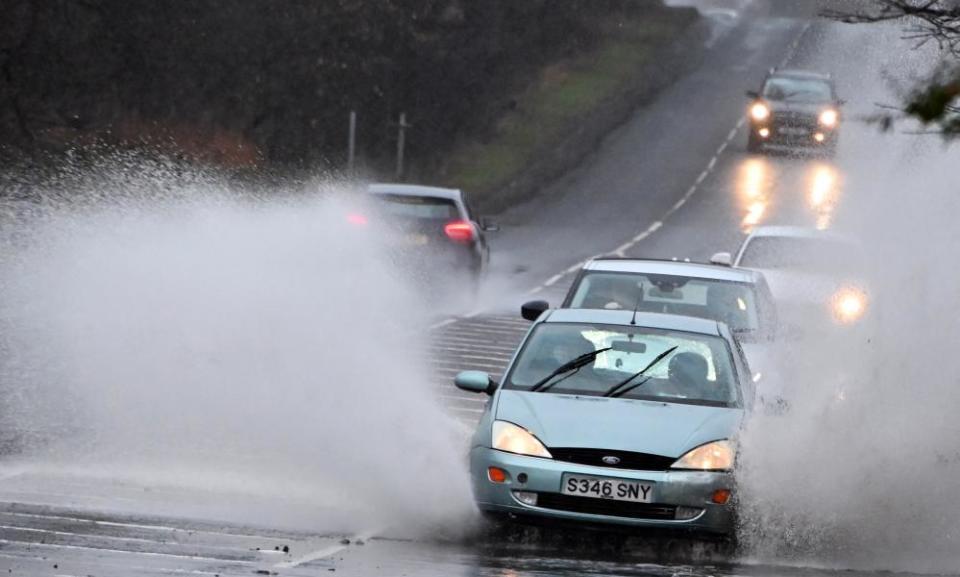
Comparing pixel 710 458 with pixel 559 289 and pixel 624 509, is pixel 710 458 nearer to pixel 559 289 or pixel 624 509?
pixel 624 509

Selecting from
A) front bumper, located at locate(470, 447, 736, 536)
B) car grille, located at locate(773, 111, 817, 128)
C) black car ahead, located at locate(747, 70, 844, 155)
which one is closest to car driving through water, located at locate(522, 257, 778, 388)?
front bumper, located at locate(470, 447, 736, 536)

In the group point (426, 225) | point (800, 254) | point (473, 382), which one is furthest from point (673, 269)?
point (426, 225)

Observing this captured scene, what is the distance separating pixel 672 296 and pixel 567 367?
12.6 ft

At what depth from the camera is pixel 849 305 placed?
1772 cm

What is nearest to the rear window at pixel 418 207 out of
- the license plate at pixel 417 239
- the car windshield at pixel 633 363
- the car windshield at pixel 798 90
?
the license plate at pixel 417 239

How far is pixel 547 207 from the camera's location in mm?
42125

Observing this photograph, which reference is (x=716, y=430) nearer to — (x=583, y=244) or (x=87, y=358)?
(x=87, y=358)

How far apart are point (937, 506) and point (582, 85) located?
143ft

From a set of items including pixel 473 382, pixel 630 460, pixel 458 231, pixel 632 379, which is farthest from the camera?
pixel 458 231

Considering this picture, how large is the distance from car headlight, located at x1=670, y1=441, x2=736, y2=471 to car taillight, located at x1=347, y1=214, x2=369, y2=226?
14.9m

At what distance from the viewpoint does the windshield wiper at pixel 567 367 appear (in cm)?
1105

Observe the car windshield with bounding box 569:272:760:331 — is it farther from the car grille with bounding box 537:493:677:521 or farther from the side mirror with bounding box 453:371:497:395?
the car grille with bounding box 537:493:677:521

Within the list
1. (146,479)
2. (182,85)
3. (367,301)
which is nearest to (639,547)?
Answer: (146,479)

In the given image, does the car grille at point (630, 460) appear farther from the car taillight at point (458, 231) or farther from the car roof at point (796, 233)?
the car taillight at point (458, 231)
